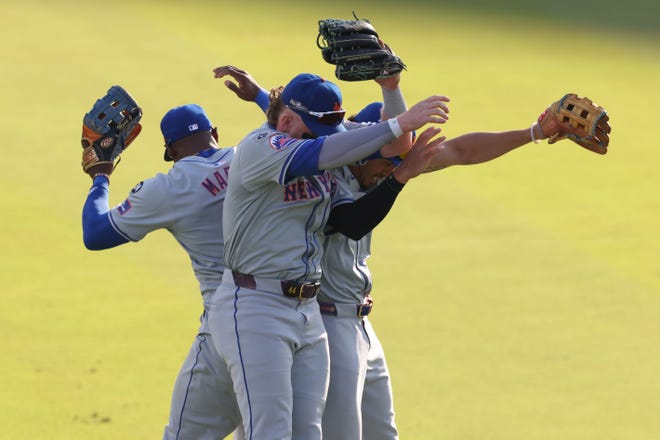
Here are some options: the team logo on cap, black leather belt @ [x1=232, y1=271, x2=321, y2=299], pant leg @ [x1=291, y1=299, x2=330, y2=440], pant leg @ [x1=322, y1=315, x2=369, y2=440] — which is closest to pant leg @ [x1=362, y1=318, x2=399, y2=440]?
pant leg @ [x1=322, y1=315, x2=369, y2=440]

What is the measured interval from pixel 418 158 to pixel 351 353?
0.93 meters

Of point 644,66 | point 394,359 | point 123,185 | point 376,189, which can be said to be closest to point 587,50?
point 644,66

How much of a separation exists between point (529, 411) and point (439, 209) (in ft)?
10.7

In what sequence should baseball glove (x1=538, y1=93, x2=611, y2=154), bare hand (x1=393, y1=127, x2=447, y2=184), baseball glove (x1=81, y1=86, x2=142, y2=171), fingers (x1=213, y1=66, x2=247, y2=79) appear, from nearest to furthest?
bare hand (x1=393, y1=127, x2=447, y2=184)
baseball glove (x1=538, y1=93, x2=611, y2=154)
baseball glove (x1=81, y1=86, x2=142, y2=171)
fingers (x1=213, y1=66, x2=247, y2=79)

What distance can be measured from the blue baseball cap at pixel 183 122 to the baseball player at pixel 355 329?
0.68 m

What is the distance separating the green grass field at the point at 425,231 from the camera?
726 centimetres

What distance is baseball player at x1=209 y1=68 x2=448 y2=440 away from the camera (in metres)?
4.94

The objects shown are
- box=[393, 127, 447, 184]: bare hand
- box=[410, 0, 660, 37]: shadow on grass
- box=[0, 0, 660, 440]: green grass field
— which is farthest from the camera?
box=[410, 0, 660, 37]: shadow on grass

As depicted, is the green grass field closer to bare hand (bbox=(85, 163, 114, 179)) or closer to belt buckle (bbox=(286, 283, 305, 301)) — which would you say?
bare hand (bbox=(85, 163, 114, 179))

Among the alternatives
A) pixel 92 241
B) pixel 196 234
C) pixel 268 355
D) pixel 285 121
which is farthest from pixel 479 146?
pixel 92 241

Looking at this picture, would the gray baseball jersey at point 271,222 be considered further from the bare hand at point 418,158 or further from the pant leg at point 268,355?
the bare hand at point 418,158

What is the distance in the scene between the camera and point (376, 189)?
5.14 metres

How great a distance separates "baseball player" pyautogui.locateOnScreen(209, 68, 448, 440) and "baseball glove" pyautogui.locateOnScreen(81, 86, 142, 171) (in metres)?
0.85

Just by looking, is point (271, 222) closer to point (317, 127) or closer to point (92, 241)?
point (317, 127)
